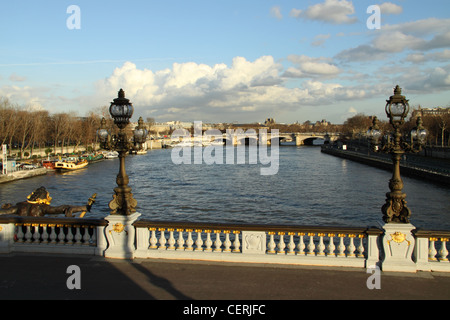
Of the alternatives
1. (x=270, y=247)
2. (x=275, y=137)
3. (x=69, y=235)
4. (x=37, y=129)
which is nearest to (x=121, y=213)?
(x=69, y=235)

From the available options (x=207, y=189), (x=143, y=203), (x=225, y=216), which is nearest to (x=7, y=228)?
(x=225, y=216)

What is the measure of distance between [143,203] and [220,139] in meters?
129

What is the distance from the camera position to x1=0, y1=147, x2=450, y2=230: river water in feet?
82.8

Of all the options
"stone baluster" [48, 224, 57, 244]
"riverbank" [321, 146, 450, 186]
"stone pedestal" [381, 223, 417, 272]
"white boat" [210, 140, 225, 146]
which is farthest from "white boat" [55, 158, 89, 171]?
"white boat" [210, 140, 225, 146]

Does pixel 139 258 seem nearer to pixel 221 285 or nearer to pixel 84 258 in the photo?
pixel 84 258

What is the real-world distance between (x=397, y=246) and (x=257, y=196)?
25.6m

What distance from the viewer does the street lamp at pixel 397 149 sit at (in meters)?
7.71

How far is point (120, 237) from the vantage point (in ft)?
27.6

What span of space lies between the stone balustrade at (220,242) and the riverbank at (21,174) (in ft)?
129

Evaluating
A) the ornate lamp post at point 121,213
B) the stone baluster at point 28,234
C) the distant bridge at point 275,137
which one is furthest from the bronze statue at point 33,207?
the distant bridge at point 275,137

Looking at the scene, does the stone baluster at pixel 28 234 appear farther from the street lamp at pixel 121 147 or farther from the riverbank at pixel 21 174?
the riverbank at pixel 21 174

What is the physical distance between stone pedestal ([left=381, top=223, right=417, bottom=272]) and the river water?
15423 millimetres

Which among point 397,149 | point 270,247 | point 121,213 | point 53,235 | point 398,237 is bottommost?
point 270,247

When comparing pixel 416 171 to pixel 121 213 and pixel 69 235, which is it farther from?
pixel 69 235
